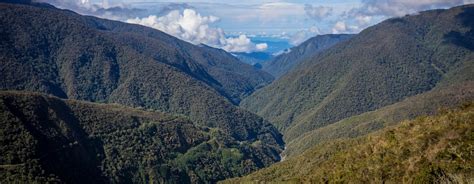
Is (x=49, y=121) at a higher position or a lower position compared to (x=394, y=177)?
higher

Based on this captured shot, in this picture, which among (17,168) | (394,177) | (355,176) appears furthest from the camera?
(17,168)

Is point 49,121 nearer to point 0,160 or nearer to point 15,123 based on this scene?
point 15,123

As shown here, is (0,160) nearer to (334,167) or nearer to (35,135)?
(35,135)

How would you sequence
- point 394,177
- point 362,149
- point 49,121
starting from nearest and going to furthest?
point 394,177, point 362,149, point 49,121

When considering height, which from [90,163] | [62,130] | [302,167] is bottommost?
[302,167]

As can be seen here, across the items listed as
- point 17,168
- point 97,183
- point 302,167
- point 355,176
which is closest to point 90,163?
point 97,183

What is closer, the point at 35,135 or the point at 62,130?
the point at 35,135
